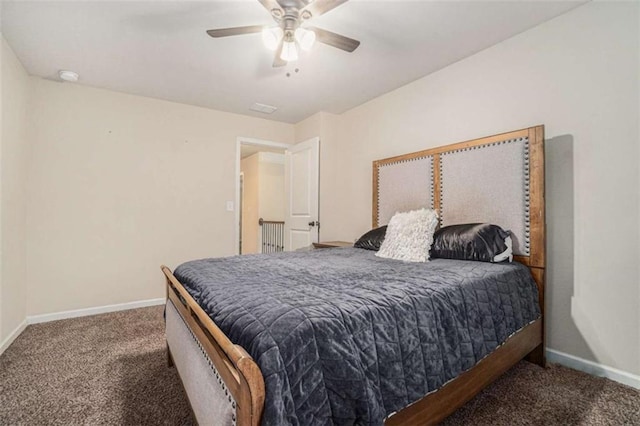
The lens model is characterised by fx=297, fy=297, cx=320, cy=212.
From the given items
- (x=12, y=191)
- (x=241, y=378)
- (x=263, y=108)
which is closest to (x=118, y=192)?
(x=12, y=191)

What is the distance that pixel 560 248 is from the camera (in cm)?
206

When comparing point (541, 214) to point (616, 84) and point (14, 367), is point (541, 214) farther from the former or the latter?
point (14, 367)

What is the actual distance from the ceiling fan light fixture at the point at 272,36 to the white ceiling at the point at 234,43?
0.25 metres

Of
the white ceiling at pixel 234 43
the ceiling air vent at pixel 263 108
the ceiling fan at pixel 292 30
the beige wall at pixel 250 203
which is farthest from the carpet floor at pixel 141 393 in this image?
the beige wall at pixel 250 203

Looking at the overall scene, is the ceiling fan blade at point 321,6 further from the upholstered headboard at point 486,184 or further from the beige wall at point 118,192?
the beige wall at point 118,192

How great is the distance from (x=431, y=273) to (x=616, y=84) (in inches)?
66.3

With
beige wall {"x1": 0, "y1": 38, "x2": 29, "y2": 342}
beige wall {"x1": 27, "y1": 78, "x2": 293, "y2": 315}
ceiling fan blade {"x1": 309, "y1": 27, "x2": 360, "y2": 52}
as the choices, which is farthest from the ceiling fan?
beige wall {"x1": 27, "y1": 78, "x2": 293, "y2": 315}

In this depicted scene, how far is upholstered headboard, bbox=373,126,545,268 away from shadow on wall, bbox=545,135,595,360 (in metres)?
0.16

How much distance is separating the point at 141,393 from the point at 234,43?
249cm

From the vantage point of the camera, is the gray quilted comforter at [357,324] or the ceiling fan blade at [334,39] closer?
the gray quilted comforter at [357,324]

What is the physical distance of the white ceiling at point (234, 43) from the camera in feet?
6.45

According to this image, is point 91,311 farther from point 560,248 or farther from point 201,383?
point 560,248

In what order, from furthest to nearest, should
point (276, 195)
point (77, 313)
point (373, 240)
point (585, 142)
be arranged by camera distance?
1. point (276, 195)
2. point (77, 313)
3. point (373, 240)
4. point (585, 142)

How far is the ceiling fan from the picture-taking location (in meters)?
1.62
